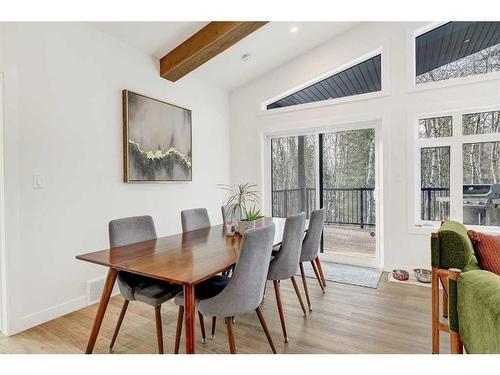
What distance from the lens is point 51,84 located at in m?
2.48

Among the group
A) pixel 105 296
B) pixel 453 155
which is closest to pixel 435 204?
pixel 453 155

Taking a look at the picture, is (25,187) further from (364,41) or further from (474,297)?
(364,41)

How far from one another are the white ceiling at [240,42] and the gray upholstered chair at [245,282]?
2460 mm

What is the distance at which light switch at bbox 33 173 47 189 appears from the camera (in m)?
2.36

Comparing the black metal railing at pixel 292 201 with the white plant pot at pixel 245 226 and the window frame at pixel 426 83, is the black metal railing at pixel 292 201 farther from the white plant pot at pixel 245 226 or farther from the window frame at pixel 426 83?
the white plant pot at pixel 245 226

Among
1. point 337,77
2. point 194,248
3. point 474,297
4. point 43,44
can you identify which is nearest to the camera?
point 474,297

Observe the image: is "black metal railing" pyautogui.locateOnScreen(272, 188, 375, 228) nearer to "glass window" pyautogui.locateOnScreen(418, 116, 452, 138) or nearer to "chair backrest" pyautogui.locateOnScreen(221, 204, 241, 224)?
"glass window" pyautogui.locateOnScreen(418, 116, 452, 138)

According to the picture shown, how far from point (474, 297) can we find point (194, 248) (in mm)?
1580

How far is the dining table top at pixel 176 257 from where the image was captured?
150 centimetres

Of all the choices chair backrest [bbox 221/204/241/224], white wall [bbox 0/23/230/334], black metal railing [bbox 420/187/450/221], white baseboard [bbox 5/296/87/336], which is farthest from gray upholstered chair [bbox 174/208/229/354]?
black metal railing [bbox 420/187/450/221]

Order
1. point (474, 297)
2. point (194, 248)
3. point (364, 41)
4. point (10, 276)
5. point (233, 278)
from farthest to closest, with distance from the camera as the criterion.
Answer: point (364, 41) → point (10, 276) → point (194, 248) → point (233, 278) → point (474, 297)

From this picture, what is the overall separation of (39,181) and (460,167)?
13.9ft

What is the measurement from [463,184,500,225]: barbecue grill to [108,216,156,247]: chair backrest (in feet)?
11.2
